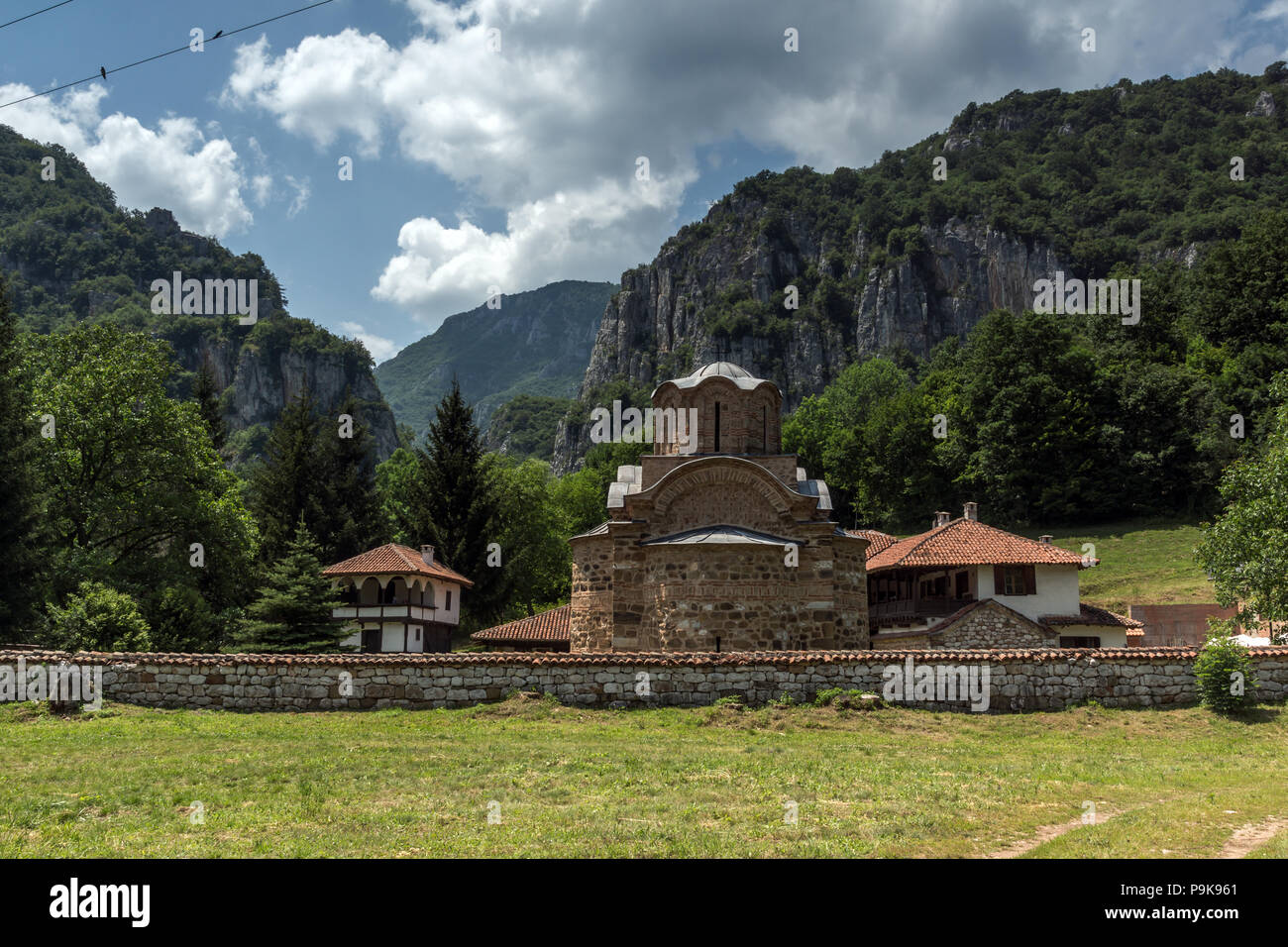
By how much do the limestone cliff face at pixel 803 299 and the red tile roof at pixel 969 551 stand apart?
83604 millimetres

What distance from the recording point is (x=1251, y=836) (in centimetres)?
767

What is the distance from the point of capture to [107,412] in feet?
95.4

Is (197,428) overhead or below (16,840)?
overhead

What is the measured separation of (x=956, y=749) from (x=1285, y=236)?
5428 cm

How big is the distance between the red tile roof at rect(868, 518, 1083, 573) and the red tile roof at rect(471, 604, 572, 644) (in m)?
10.6

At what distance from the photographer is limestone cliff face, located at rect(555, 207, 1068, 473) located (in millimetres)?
121250

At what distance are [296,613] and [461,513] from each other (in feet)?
49.6

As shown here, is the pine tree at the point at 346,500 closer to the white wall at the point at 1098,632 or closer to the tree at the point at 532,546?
the tree at the point at 532,546

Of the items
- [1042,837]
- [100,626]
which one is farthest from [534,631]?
[1042,837]

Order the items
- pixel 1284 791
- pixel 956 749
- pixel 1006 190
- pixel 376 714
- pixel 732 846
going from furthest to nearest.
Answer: pixel 1006 190, pixel 376 714, pixel 956 749, pixel 1284 791, pixel 732 846

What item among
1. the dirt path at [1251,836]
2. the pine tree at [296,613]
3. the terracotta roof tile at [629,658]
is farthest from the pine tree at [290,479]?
the dirt path at [1251,836]
